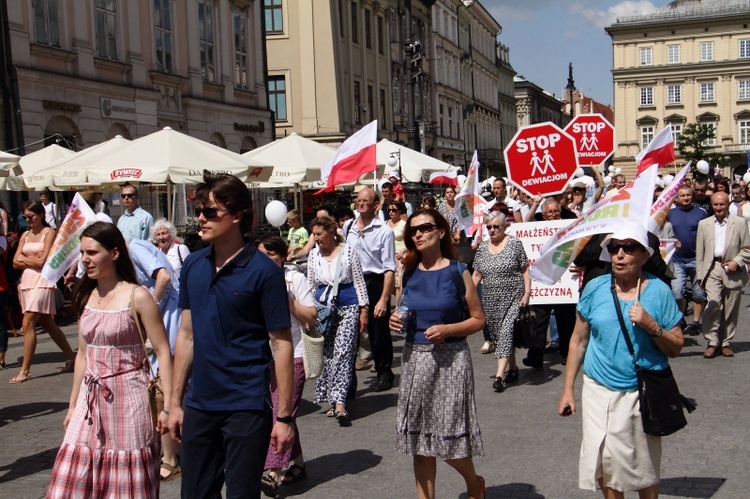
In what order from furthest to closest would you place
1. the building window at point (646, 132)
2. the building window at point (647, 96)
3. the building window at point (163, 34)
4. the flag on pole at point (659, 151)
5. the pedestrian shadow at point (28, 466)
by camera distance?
the building window at point (647, 96) < the building window at point (646, 132) < the building window at point (163, 34) < the flag on pole at point (659, 151) < the pedestrian shadow at point (28, 466)

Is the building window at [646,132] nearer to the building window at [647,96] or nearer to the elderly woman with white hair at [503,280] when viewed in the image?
the building window at [647,96]

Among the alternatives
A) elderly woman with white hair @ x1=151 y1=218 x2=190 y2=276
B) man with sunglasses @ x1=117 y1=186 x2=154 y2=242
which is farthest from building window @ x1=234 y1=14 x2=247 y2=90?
elderly woman with white hair @ x1=151 y1=218 x2=190 y2=276

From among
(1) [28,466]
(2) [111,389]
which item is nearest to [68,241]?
(1) [28,466]

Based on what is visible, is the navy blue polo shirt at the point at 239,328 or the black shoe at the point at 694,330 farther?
the black shoe at the point at 694,330

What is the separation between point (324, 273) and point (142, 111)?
60.7 ft

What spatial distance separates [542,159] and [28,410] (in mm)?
6765

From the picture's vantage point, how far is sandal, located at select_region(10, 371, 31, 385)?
10180mm

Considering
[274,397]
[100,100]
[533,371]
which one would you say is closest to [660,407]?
[274,397]

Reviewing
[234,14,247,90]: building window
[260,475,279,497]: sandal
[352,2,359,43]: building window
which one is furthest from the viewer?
[352,2,359,43]: building window

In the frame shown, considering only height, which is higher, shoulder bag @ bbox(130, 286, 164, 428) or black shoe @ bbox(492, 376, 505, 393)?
shoulder bag @ bbox(130, 286, 164, 428)

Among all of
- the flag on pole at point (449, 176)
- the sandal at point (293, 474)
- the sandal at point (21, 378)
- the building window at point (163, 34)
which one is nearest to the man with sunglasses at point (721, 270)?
the sandal at point (293, 474)

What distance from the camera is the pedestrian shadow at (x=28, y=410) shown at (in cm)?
844

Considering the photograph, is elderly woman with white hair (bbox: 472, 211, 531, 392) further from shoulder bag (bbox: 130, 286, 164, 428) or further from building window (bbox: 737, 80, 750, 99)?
building window (bbox: 737, 80, 750, 99)

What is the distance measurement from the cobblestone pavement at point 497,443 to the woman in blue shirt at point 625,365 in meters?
1.20
